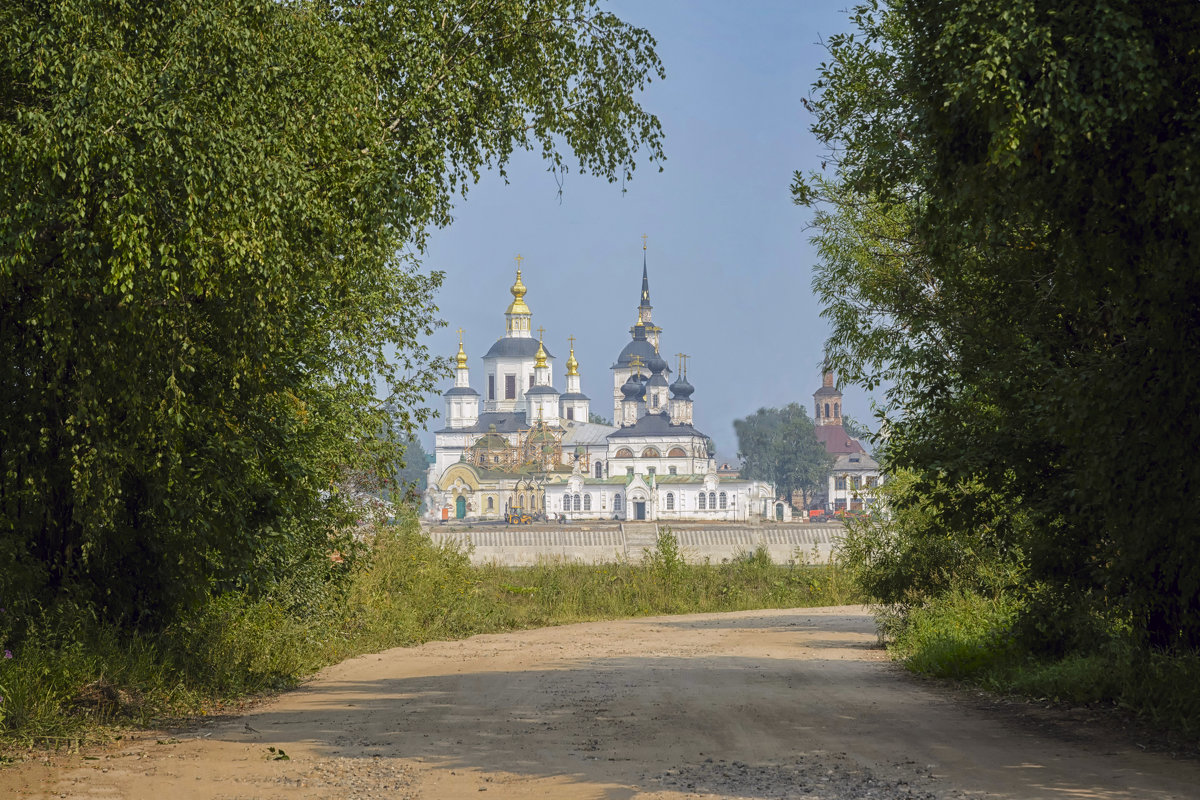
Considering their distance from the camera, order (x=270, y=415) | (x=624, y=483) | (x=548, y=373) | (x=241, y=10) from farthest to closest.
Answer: (x=548, y=373) < (x=624, y=483) < (x=270, y=415) < (x=241, y=10)

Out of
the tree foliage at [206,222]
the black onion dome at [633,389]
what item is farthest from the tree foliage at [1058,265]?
the black onion dome at [633,389]

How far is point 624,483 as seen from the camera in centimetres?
12756

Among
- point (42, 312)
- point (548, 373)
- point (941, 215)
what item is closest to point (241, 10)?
point (42, 312)

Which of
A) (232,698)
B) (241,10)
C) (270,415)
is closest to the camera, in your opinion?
(241,10)

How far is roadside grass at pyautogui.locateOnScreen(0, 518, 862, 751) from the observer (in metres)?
9.71

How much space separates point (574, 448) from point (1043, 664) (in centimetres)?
13585

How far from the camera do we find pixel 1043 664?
40.6 feet

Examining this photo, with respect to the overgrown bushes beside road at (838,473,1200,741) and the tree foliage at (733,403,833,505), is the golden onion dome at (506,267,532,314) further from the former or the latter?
the overgrown bushes beside road at (838,473,1200,741)

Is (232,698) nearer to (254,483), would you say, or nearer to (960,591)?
(254,483)

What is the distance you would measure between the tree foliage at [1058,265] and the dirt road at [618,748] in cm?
166

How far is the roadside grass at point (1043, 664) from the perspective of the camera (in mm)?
9414

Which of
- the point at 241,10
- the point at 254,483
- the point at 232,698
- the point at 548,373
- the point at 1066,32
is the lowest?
the point at 232,698

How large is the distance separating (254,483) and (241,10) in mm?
4482

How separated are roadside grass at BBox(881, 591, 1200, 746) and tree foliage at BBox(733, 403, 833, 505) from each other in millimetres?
139426
